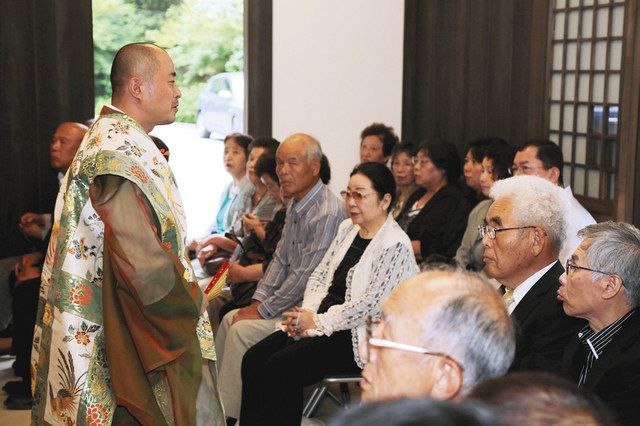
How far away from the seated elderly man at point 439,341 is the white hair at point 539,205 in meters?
1.18

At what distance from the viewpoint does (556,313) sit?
8.25 feet

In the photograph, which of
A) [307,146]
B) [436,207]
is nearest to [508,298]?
[307,146]

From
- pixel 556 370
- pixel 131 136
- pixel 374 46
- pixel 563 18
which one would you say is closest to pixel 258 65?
pixel 374 46

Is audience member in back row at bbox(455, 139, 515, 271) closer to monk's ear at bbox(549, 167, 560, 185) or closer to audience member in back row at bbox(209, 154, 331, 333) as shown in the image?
monk's ear at bbox(549, 167, 560, 185)


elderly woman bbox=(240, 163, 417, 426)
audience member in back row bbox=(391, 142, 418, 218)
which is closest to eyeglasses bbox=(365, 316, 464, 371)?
elderly woman bbox=(240, 163, 417, 426)

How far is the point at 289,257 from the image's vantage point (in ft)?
13.6

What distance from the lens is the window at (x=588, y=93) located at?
14.8 feet

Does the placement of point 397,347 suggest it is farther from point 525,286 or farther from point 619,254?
point 525,286

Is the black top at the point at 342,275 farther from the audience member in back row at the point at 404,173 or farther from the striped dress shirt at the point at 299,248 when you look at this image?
the audience member in back row at the point at 404,173

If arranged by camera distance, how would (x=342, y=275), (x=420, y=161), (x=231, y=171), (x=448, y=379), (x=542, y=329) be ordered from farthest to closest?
(x=231, y=171) < (x=420, y=161) < (x=342, y=275) < (x=542, y=329) < (x=448, y=379)

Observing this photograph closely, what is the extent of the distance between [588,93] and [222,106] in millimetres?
2620

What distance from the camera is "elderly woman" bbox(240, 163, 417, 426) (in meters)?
3.44

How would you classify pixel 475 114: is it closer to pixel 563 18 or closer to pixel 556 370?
pixel 563 18

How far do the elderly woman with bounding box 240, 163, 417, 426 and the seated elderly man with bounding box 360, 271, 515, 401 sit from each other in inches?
72.7
